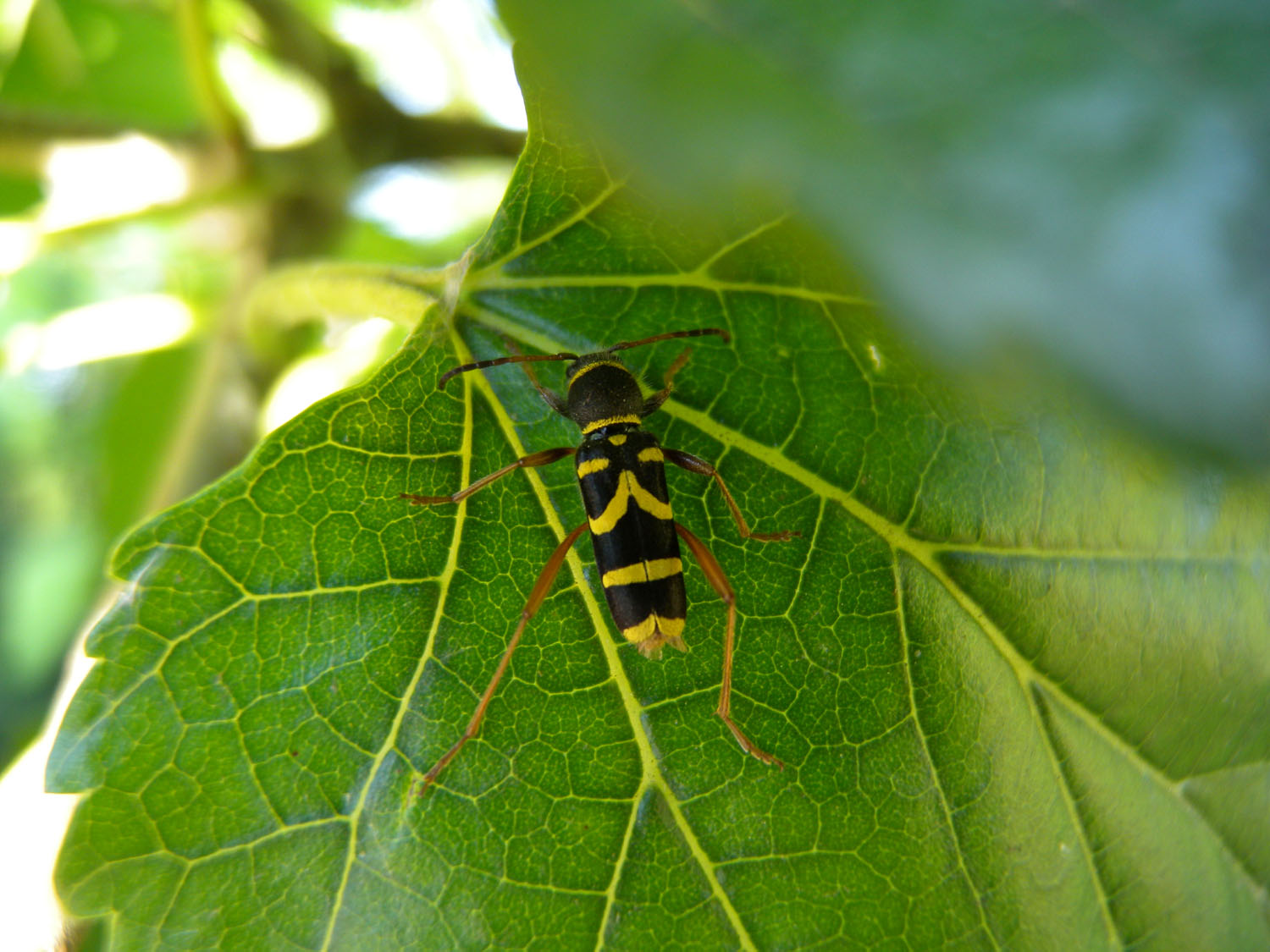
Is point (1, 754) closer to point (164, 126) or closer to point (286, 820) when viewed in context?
point (164, 126)

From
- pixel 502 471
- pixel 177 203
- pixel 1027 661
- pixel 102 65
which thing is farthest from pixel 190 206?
pixel 1027 661

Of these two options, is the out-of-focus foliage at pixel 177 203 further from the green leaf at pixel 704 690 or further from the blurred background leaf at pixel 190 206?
the green leaf at pixel 704 690

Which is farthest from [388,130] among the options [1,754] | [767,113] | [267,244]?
[1,754]

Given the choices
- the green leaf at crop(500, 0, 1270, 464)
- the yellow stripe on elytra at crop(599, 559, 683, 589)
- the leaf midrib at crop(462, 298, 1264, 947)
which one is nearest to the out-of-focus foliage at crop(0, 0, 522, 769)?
the yellow stripe on elytra at crop(599, 559, 683, 589)

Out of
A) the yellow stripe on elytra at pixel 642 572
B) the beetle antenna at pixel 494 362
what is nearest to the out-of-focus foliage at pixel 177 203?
the beetle antenna at pixel 494 362

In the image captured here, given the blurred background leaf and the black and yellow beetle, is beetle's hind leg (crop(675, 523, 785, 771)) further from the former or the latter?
the blurred background leaf

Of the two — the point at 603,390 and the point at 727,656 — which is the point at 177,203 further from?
the point at 727,656

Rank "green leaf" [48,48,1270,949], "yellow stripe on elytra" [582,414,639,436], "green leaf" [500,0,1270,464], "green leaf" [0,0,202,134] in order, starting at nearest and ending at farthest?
"green leaf" [500,0,1270,464]
"green leaf" [48,48,1270,949]
"yellow stripe on elytra" [582,414,639,436]
"green leaf" [0,0,202,134]
